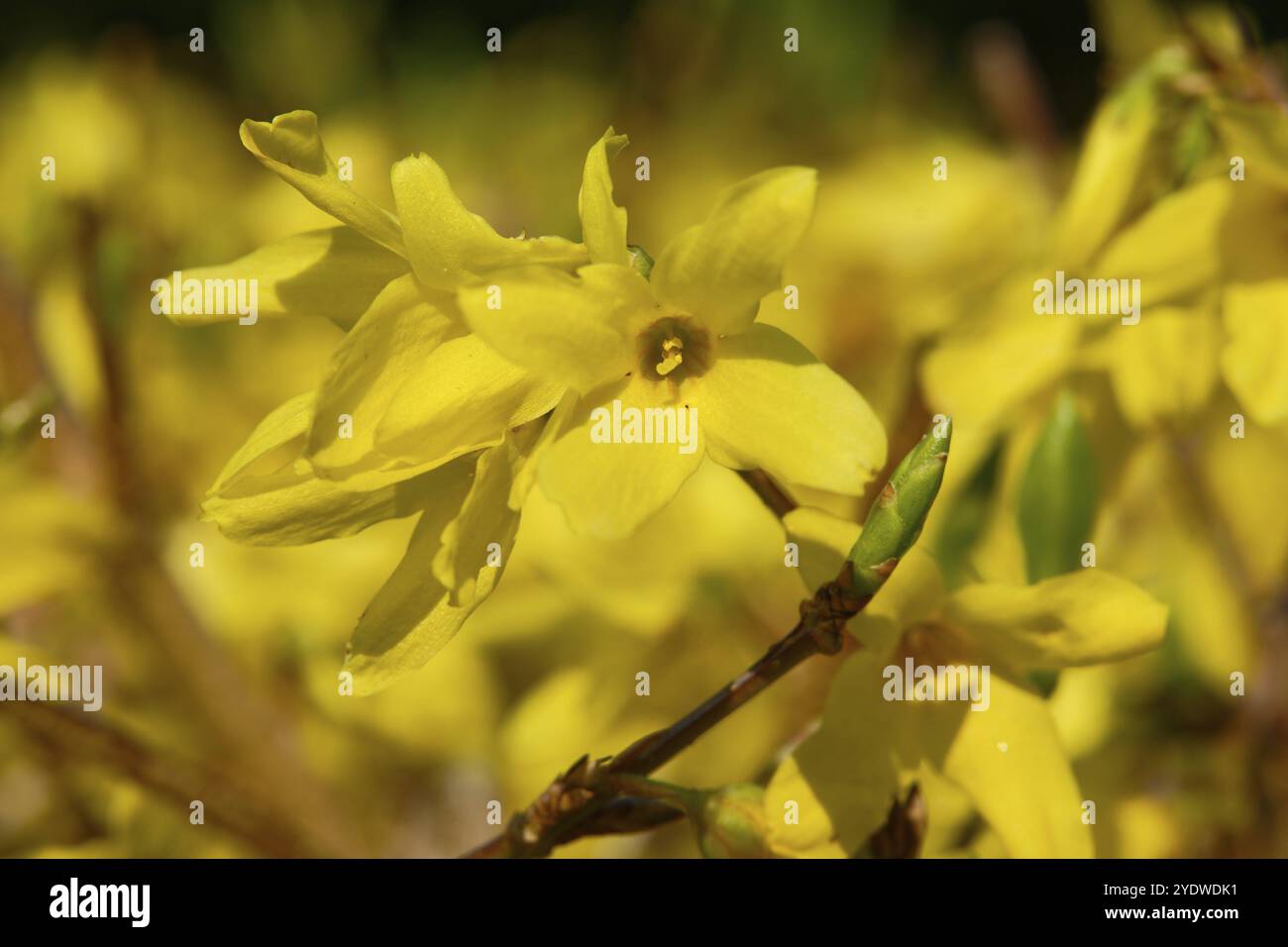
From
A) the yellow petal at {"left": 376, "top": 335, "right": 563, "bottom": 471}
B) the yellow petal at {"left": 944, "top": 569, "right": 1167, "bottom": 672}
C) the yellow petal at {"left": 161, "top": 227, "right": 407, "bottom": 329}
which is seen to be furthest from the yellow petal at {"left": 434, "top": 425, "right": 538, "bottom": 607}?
the yellow petal at {"left": 944, "top": 569, "right": 1167, "bottom": 672}

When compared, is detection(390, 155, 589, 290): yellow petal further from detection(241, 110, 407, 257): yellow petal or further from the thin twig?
the thin twig

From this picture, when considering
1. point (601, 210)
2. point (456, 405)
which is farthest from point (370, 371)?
point (601, 210)

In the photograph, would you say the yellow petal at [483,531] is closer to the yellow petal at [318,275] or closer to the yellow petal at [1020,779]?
the yellow petal at [318,275]

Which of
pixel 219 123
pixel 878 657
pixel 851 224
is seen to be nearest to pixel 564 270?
pixel 878 657

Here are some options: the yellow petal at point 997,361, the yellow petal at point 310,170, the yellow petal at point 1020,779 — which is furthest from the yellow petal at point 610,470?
the yellow petal at point 997,361

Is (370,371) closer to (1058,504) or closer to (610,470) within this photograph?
(610,470)

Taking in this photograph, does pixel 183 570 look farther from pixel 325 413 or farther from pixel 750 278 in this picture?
pixel 750 278
